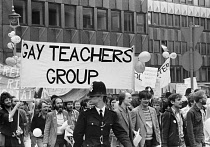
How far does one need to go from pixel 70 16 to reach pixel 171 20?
49.8ft

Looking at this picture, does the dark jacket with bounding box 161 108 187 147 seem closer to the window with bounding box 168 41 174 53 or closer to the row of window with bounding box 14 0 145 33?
the row of window with bounding box 14 0 145 33

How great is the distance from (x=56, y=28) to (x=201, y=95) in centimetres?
2866

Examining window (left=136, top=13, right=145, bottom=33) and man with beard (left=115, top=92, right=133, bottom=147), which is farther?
window (left=136, top=13, right=145, bottom=33)

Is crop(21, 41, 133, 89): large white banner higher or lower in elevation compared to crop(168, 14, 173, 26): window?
lower

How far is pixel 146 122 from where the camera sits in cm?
1239

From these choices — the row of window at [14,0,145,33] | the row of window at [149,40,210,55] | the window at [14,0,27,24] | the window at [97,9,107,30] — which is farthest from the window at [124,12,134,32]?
the window at [14,0,27,24]

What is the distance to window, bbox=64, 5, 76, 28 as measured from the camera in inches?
1638

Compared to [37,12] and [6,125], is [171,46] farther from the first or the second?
[6,125]

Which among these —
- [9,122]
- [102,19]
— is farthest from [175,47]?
[9,122]

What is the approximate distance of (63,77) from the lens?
13.3m

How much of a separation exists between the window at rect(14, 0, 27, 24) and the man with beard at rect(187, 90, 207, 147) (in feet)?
88.5

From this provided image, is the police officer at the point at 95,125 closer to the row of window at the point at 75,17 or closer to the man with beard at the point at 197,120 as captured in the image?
the man with beard at the point at 197,120

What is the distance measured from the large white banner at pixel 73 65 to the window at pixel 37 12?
26.0m

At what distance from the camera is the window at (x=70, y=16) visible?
41.6 m
